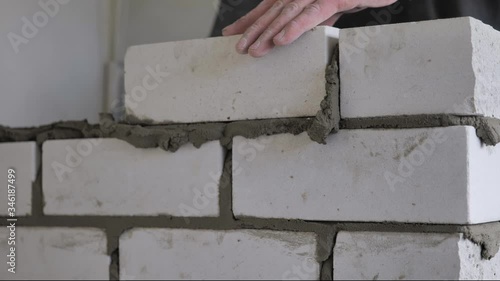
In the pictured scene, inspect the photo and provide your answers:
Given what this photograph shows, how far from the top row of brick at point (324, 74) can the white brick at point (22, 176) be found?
40 centimetres

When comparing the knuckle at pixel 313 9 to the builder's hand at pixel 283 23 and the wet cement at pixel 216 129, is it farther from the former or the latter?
the wet cement at pixel 216 129

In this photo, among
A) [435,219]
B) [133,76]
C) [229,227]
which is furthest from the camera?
[133,76]

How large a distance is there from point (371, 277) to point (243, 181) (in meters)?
0.43

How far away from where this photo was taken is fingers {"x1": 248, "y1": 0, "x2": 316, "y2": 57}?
6.01ft

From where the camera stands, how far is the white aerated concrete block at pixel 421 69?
5.50ft

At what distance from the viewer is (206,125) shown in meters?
1.98

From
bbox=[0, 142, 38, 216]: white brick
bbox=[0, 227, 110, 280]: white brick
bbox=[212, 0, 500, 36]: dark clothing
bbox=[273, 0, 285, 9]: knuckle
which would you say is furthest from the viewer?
bbox=[212, 0, 500, 36]: dark clothing

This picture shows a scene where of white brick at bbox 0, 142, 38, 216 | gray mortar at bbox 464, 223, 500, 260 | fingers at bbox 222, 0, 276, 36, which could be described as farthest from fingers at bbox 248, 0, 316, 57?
white brick at bbox 0, 142, 38, 216

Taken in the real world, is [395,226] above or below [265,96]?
below

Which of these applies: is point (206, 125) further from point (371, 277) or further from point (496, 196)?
point (496, 196)

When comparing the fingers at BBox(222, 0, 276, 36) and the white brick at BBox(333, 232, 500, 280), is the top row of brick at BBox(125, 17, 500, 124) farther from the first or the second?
the white brick at BBox(333, 232, 500, 280)

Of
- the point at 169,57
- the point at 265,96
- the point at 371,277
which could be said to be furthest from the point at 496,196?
the point at 169,57

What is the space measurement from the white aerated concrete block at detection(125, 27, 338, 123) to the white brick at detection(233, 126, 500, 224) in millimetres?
94

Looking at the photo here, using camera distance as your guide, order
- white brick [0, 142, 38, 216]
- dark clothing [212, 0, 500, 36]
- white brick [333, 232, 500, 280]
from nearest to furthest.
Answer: white brick [333, 232, 500, 280] → white brick [0, 142, 38, 216] → dark clothing [212, 0, 500, 36]
